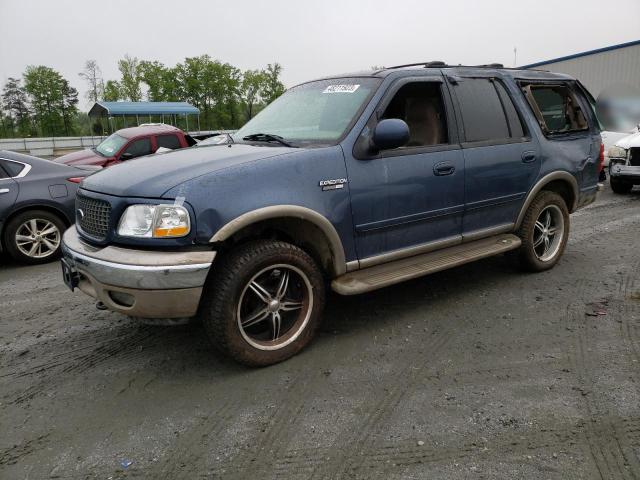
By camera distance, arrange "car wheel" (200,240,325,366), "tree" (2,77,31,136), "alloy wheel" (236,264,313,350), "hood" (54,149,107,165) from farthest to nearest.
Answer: "tree" (2,77,31,136)
"hood" (54,149,107,165)
"alloy wheel" (236,264,313,350)
"car wheel" (200,240,325,366)

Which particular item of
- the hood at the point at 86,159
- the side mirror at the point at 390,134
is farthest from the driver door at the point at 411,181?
the hood at the point at 86,159

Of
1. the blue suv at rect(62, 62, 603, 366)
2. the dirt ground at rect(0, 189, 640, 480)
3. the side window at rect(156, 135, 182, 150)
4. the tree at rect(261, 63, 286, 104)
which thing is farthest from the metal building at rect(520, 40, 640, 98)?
the tree at rect(261, 63, 286, 104)

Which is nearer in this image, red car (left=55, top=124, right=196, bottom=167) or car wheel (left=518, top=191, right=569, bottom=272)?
car wheel (left=518, top=191, right=569, bottom=272)

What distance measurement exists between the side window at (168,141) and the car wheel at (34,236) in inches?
200

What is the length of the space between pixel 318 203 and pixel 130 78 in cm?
6635

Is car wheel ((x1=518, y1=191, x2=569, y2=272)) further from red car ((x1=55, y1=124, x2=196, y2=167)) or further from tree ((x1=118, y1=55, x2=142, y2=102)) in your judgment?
tree ((x1=118, y1=55, x2=142, y2=102))

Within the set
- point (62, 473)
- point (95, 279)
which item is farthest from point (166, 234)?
point (62, 473)

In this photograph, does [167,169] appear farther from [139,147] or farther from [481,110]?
[139,147]

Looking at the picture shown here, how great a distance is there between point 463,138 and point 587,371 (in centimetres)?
202

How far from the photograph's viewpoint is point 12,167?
20.9ft

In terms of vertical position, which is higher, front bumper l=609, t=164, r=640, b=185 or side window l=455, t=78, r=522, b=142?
side window l=455, t=78, r=522, b=142

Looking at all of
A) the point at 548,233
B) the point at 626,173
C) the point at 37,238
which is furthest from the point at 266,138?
the point at 626,173

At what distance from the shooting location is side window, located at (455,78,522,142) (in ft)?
14.1

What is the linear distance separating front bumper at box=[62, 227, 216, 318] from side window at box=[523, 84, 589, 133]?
3601mm
